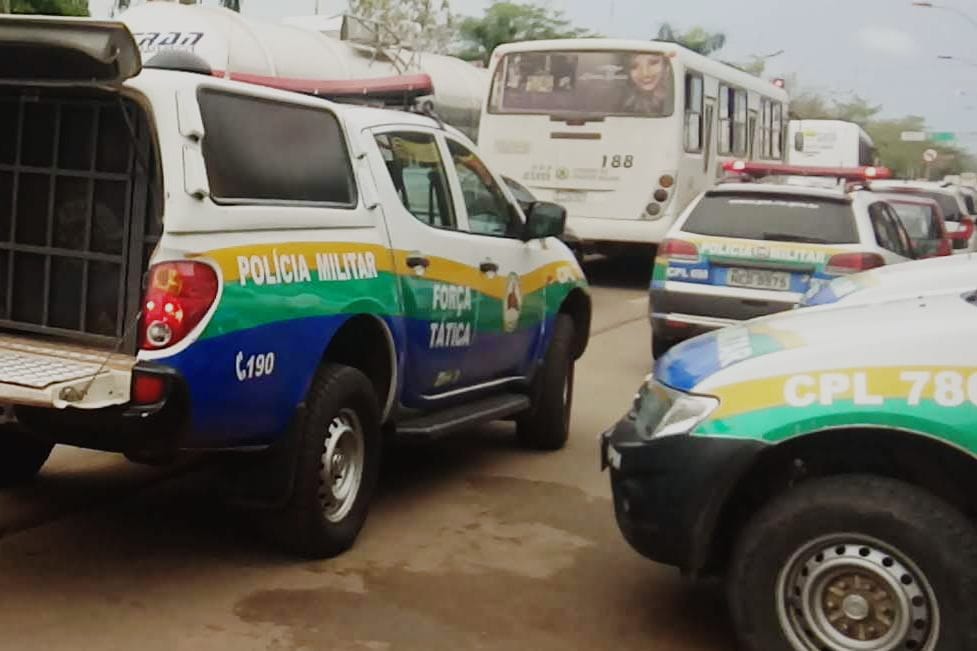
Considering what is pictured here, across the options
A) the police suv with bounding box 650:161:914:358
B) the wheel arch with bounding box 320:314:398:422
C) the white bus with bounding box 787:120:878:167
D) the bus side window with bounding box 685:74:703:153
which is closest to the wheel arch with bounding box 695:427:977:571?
the wheel arch with bounding box 320:314:398:422

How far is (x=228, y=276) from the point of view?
4309 mm

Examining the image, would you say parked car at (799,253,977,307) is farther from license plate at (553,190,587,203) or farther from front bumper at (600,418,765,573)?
license plate at (553,190,587,203)

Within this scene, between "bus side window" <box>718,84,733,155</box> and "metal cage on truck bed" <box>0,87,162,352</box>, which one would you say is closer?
"metal cage on truck bed" <box>0,87,162,352</box>

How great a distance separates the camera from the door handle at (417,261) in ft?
18.1

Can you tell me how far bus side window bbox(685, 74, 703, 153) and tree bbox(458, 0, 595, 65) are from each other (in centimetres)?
2982

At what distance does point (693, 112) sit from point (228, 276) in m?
13.4

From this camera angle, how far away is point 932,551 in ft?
12.1

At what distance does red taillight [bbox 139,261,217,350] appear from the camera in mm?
4191

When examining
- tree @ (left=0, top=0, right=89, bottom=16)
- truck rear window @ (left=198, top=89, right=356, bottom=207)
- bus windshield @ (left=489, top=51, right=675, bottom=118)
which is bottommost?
truck rear window @ (left=198, top=89, right=356, bottom=207)

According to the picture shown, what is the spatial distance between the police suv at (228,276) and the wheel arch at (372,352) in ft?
0.03

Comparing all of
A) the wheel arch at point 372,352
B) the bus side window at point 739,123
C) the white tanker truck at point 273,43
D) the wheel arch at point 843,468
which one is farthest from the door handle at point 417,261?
the bus side window at point 739,123

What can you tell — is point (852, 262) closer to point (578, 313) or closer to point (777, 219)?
point (777, 219)

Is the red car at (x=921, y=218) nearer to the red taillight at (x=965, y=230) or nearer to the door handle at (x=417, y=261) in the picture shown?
the red taillight at (x=965, y=230)

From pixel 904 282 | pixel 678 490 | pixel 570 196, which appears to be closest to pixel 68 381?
pixel 678 490
